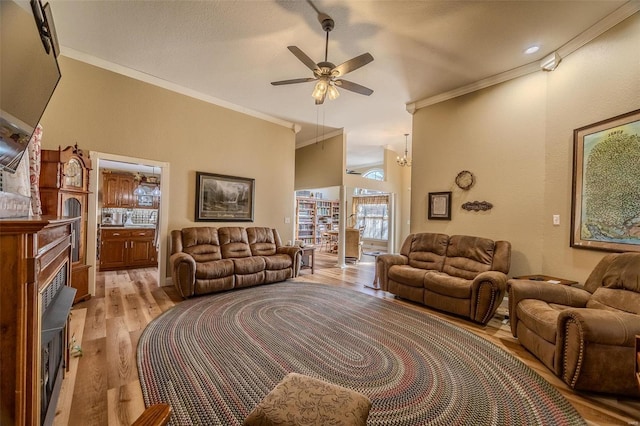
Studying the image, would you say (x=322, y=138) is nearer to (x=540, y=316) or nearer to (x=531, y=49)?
(x=531, y=49)

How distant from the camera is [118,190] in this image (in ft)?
21.5

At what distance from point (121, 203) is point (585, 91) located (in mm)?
8862

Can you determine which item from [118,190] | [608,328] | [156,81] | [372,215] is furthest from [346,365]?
[372,215]

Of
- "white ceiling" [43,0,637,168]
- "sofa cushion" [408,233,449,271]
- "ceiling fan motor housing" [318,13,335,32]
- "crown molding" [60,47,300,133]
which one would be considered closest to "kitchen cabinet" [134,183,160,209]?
"crown molding" [60,47,300,133]

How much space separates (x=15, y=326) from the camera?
0.89 m

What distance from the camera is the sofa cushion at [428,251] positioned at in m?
3.96

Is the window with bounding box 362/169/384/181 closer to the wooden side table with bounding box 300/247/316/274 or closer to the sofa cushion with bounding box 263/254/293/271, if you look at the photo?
the wooden side table with bounding box 300/247/316/274

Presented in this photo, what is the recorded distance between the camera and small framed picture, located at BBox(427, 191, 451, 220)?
4363 mm

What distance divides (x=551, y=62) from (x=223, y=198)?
5.29 m

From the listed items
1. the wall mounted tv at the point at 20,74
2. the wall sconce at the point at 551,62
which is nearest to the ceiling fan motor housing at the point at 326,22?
the wall mounted tv at the point at 20,74

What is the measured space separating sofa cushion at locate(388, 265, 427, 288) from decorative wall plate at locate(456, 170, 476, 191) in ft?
5.14

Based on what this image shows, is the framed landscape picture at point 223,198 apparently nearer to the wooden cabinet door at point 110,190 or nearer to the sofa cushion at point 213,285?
the sofa cushion at point 213,285

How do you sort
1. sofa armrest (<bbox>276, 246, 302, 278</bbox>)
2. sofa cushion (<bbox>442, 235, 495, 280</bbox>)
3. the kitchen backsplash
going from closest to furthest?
sofa cushion (<bbox>442, 235, 495, 280</bbox>) → sofa armrest (<bbox>276, 246, 302, 278</bbox>) → the kitchen backsplash

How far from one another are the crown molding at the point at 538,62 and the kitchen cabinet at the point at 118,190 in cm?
688
